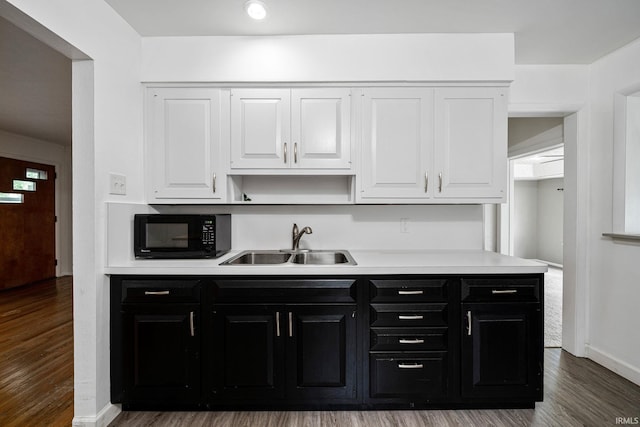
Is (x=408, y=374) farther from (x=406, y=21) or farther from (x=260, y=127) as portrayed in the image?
(x=406, y=21)

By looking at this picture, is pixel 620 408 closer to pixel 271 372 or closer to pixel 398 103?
pixel 271 372

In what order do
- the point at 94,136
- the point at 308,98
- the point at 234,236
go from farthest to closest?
1. the point at 234,236
2. the point at 308,98
3. the point at 94,136

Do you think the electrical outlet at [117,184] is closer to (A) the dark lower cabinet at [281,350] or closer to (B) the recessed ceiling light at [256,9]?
(A) the dark lower cabinet at [281,350]

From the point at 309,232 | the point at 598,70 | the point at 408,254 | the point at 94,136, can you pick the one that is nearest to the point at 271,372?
the point at 309,232

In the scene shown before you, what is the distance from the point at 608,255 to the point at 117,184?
11.5 feet

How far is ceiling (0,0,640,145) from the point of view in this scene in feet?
6.47

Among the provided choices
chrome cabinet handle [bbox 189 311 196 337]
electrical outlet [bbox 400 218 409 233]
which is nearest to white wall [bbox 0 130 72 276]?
chrome cabinet handle [bbox 189 311 196 337]

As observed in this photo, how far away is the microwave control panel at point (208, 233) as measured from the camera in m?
2.19

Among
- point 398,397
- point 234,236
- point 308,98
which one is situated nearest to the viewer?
point 398,397

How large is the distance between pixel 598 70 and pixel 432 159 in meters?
1.64

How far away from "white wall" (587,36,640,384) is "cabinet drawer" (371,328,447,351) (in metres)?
1.55

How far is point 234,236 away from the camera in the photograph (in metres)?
2.66

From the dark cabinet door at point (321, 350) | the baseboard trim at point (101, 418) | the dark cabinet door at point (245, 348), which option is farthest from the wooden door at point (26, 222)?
the dark cabinet door at point (321, 350)

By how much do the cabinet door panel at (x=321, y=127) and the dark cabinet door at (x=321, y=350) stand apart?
3.24 ft
